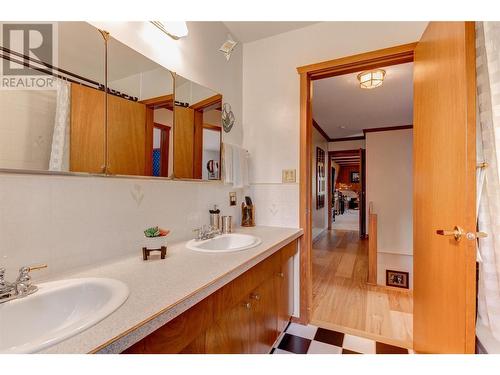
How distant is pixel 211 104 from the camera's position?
62.8 inches

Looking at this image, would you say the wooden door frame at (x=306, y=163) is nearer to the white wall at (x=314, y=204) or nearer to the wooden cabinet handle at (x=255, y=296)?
the wooden cabinet handle at (x=255, y=296)

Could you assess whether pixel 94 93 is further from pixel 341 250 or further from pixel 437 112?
pixel 341 250

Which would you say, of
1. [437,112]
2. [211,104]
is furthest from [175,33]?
[437,112]

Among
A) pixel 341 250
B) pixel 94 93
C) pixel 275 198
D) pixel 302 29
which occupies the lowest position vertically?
pixel 341 250

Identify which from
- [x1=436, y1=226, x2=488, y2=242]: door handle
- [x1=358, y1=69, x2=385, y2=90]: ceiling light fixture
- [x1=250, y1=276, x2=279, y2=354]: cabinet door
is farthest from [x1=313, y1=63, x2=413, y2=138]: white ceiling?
[x1=250, y1=276, x2=279, y2=354]: cabinet door

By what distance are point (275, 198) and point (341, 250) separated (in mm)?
2686

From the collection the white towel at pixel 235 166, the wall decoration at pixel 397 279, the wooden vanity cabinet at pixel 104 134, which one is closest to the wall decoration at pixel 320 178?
the wall decoration at pixel 397 279

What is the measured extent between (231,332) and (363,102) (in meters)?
3.30

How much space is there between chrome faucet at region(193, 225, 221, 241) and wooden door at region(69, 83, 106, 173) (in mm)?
663

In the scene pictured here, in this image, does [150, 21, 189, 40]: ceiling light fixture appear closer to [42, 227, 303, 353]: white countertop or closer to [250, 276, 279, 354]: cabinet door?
[42, 227, 303, 353]: white countertop

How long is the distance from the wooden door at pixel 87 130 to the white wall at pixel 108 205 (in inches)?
2.6

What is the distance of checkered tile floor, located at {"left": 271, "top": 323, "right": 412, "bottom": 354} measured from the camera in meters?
1.48

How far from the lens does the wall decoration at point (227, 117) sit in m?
1.74

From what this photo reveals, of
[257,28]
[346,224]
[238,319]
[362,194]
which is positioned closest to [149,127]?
[238,319]
